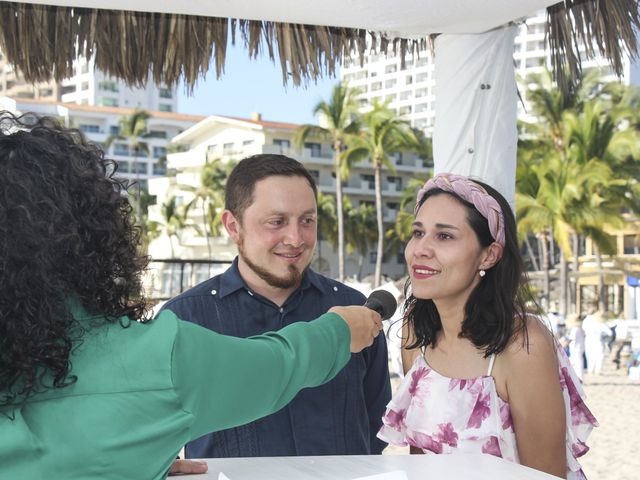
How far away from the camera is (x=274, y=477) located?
63.1 inches

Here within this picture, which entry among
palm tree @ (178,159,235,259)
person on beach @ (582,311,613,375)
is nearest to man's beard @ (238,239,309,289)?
person on beach @ (582,311,613,375)

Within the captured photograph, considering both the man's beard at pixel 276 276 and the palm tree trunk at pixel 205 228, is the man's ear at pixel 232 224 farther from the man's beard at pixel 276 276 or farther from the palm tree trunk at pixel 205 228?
the palm tree trunk at pixel 205 228

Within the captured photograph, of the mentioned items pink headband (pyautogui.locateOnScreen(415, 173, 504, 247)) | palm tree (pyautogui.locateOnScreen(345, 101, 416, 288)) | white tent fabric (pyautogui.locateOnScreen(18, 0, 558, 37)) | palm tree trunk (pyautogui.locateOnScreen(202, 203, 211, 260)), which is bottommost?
palm tree trunk (pyautogui.locateOnScreen(202, 203, 211, 260))

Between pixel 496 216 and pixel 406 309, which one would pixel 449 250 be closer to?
pixel 496 216

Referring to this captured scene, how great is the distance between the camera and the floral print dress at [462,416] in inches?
92.4

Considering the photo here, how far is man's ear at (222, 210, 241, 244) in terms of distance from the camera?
2725 millimetres

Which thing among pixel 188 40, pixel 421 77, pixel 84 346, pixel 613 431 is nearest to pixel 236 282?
pixel 84 346

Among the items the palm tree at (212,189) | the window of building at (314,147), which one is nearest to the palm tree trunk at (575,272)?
the window of building at (314,147)

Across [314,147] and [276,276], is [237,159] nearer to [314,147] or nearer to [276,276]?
[314,147]

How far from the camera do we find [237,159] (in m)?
61.1

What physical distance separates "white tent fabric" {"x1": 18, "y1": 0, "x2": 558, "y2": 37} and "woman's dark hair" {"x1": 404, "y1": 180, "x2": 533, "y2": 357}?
2.18 ft

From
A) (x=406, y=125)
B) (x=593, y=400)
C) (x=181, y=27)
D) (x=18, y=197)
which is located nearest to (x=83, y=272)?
(x=18, y=197)

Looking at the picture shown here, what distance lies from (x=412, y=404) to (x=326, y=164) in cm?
6332

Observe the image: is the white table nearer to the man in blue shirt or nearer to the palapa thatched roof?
the man in blue shirt
